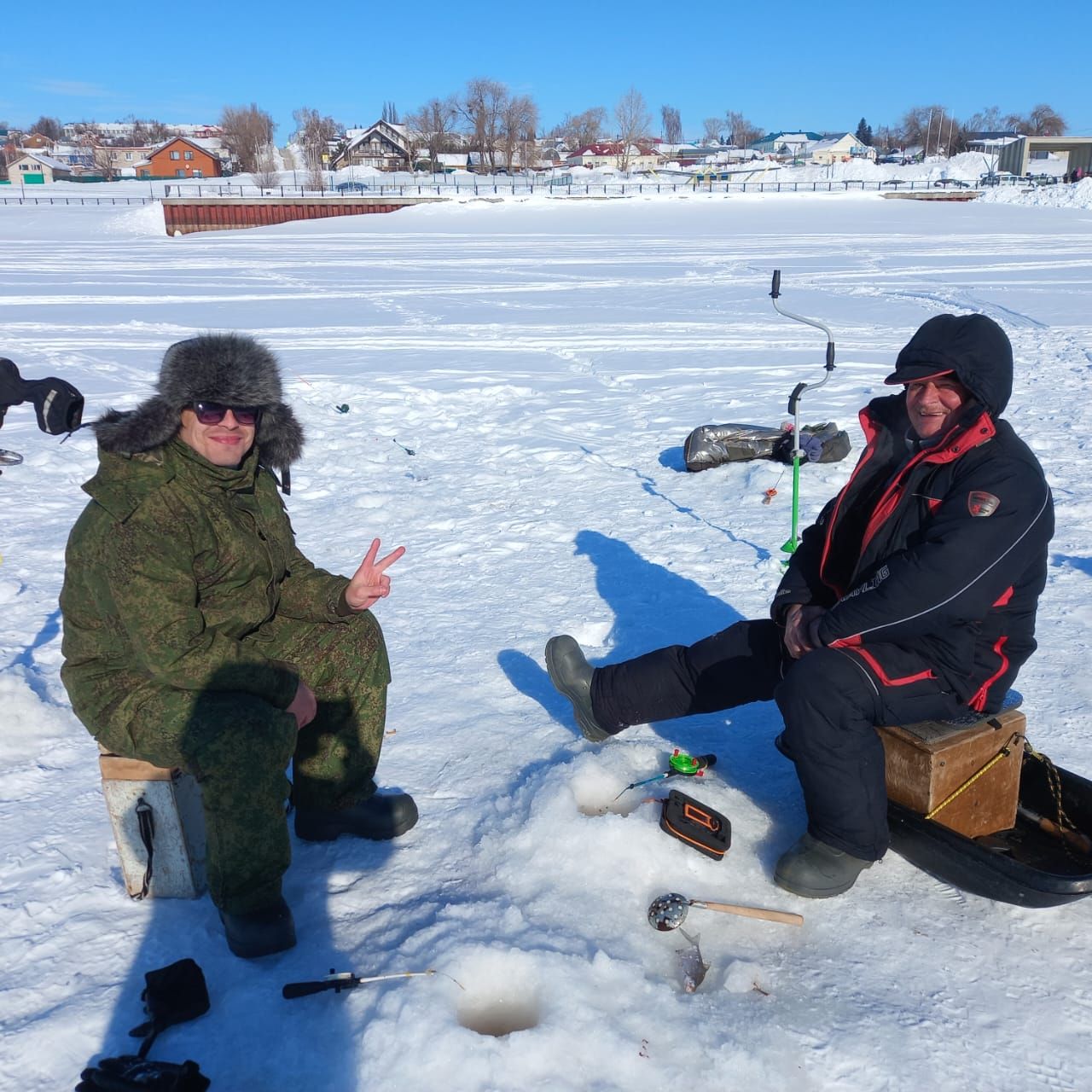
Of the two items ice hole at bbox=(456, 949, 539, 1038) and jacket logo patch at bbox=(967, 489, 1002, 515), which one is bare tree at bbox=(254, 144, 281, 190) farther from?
ice hole at bbox=(456, 949, 539, 1038)

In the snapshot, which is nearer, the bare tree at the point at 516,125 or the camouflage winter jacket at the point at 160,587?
the camouflage winter jacket at the point at 160,587

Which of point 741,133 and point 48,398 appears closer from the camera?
point 48,398

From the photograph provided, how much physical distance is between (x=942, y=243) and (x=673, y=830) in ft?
86.4

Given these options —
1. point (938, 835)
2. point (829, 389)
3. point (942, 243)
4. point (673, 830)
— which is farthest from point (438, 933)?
point (942, 243)

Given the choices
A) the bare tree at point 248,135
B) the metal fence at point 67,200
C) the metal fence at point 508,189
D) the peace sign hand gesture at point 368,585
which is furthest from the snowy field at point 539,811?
the bare tree at point 248,135

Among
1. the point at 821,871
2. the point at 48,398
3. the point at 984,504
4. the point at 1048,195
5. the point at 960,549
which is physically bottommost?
the point at 821,871

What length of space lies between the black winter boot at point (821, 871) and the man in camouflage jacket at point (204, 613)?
56.1 inches

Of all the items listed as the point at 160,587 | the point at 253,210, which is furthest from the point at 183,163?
the point at 160,587

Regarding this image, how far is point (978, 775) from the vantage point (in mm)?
2654

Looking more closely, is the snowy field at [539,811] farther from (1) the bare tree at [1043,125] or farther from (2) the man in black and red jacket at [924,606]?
Answer: (1) the bare tree at [1043,125]

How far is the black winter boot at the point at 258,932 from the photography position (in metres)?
2.41

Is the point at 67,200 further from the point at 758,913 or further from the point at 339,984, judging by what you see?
the point at 758,913

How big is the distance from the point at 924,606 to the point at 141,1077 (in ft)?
7.30

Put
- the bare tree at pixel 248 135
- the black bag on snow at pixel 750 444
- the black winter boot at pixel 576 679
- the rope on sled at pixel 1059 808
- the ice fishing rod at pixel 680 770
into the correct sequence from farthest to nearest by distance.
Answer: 1. the bare tree at pixel 248 135
2. the black bag on snow at pixel 750 444
3. the black winter boot at pixel 576 679
4. the ice fishing rod at pixel 680 770
5. the rope on sled at pixel 1059 808
